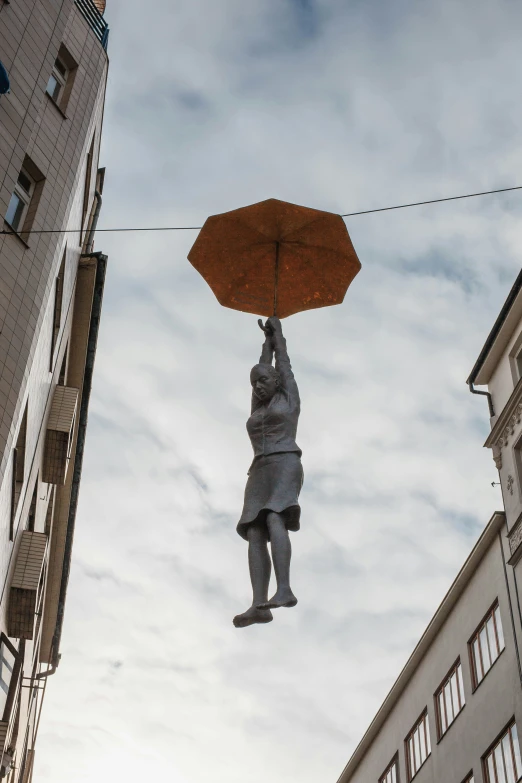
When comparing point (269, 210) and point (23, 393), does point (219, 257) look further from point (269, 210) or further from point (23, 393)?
point (23, 393)

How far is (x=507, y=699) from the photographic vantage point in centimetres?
2675

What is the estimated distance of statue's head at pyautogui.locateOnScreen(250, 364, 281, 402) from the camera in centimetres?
1168

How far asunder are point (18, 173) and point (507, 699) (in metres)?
18.7

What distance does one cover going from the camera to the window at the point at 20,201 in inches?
768

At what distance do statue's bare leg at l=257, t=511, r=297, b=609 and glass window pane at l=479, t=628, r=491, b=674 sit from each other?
20.5m

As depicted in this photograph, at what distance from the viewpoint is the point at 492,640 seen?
94.8 ft

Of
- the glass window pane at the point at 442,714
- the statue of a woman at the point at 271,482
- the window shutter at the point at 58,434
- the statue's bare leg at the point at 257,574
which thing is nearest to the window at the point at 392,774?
the glass window pane at the point at 442,714

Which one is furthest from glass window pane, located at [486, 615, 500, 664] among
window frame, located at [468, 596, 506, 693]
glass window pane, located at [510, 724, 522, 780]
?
glass window pane, located at [510, 724, 522, 780]

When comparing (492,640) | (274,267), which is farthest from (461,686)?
(274,267)

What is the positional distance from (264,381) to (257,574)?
2618mm

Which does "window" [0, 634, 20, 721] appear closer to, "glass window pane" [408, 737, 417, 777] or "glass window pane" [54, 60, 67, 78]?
"glass window pane" [54, 60, 67, 78]

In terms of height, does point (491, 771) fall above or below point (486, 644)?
below

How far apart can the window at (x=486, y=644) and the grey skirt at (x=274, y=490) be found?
63.6 feet

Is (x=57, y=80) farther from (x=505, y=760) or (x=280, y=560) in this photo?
(x=505, y=760)
